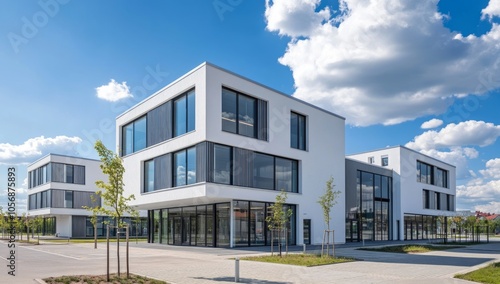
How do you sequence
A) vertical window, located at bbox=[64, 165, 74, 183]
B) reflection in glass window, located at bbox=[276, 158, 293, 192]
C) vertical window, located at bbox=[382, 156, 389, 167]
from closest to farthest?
reflection in glass window, located at bbox=[276, 158, 293, 192], vertical window, located at bbox=[382, 156, 389, 167], vertical window, located at bbox=[64, 165, 74, 183]

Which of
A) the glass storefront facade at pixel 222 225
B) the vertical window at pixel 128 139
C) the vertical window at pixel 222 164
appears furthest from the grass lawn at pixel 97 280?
the vertical window at pixel 128 139

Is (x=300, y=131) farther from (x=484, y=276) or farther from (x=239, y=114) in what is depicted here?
(x=484, y=276)

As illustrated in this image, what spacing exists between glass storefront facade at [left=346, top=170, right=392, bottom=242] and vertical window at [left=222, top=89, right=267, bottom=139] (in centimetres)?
1495

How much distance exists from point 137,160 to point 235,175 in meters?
11.0

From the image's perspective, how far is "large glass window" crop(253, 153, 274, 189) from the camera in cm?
3092

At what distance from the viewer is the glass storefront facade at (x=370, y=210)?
41466 mm

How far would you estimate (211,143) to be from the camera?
28.0 metres

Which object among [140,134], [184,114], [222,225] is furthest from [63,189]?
[222,225]

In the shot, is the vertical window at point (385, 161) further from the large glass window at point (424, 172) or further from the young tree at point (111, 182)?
the young tree at point (111, 182)

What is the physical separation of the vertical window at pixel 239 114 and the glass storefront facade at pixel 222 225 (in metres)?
4.96

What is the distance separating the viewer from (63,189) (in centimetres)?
6012

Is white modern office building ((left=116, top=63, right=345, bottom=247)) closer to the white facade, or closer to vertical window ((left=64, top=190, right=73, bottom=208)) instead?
the white facade

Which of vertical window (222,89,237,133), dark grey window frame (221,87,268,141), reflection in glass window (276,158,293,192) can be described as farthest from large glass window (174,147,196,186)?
reflection in glass window (276,158,293,192)

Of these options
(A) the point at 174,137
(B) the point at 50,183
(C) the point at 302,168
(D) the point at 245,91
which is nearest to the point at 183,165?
(A) the point at 174,137
